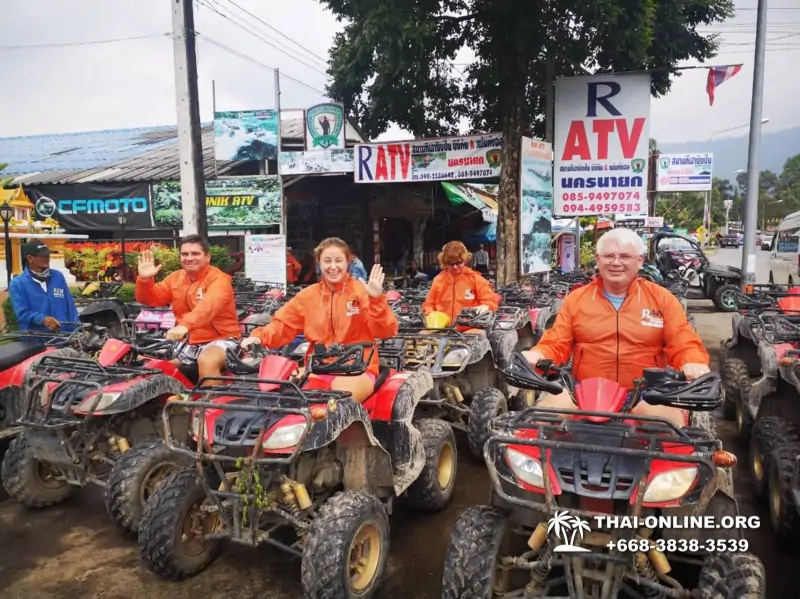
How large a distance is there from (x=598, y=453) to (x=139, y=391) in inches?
125

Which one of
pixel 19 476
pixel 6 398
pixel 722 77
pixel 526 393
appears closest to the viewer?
pixel 19 476

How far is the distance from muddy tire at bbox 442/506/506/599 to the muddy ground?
1.01m

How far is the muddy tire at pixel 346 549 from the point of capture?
3094 millimetres

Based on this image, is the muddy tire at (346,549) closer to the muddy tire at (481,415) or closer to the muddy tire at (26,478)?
the muddy tire at (481,415)

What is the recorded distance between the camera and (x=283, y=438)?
10.9ft

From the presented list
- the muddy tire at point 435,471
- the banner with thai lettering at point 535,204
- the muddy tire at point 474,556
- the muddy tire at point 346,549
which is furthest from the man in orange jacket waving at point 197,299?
the banner with thai lettering at point 535,204

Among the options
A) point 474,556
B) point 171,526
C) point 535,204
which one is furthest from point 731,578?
point 535,204

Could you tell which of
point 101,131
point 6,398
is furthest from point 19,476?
point 101,131

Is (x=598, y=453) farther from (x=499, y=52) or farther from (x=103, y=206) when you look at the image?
(x=103, y=206)

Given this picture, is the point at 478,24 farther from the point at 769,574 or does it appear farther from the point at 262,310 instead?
the point at 769,574

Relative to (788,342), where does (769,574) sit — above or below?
below

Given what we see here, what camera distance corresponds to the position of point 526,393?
271 inches

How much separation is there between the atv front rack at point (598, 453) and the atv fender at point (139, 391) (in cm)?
261

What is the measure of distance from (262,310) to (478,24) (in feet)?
27.2
